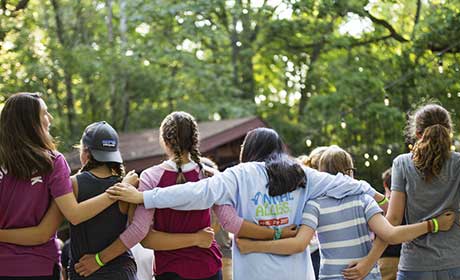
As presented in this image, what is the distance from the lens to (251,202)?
3631 mm

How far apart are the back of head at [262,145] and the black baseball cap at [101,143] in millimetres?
746

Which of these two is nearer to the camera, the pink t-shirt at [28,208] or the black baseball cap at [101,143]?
the pink t-shirt at [28,208]

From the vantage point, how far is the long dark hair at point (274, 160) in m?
3.62

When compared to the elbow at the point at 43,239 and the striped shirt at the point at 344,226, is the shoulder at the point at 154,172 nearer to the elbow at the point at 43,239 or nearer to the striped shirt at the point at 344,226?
the elbow at the point at 43,239

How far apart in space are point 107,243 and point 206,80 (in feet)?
44.6

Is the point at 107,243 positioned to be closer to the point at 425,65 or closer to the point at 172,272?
the point at 172,272

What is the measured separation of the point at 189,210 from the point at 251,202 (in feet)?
1.14

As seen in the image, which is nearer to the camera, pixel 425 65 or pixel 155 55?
pixel 425 65

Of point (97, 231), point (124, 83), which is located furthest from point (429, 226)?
point (124, 83)

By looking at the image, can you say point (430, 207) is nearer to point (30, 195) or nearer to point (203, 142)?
point (30, 195)

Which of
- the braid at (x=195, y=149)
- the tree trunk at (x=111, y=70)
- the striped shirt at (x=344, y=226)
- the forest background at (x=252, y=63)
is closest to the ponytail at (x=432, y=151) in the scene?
the striped shirt at (x=344, y=226)

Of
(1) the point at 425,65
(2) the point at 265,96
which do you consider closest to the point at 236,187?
(1) the point at 425,65

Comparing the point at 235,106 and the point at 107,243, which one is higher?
the point at 107,243

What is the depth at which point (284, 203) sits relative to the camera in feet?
12.0
